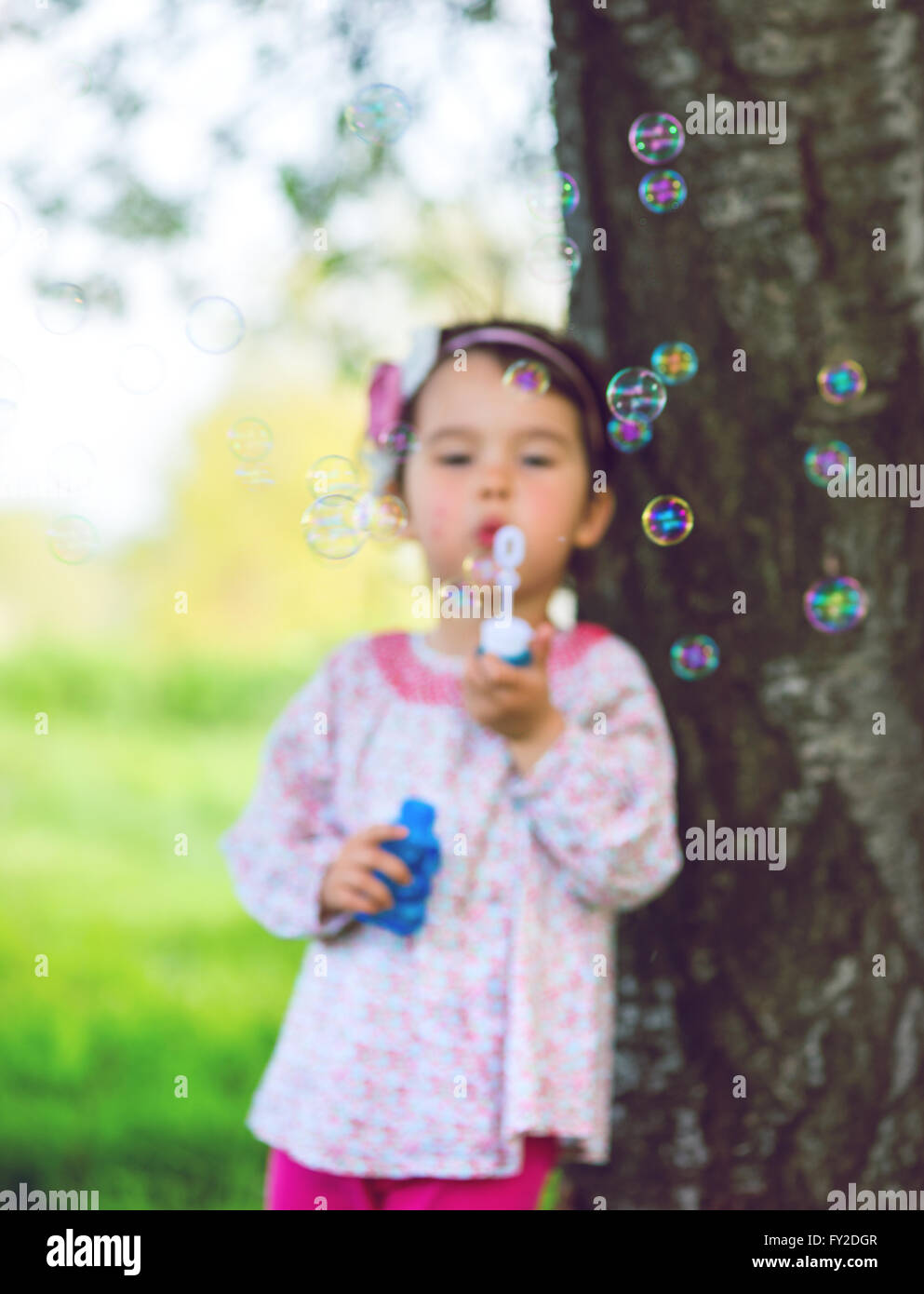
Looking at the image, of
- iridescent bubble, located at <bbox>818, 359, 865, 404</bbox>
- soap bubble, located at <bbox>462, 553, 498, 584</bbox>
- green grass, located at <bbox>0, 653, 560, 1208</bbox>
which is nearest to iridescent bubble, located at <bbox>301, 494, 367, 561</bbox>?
soap bubble, located at <bbox>462, 553, 498, 584</bbox>

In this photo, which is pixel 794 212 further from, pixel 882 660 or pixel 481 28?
pixel 481 28

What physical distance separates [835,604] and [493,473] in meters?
0.78

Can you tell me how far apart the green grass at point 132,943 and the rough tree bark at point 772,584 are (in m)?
0.69

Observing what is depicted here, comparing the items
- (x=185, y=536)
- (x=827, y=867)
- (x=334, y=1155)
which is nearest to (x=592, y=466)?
(x=827, y=867)

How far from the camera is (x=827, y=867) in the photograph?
2336 millimetres

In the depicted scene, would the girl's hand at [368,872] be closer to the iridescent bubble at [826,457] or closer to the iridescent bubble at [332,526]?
the iridescent bubble at [332,526]

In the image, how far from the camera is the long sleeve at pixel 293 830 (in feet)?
6.21

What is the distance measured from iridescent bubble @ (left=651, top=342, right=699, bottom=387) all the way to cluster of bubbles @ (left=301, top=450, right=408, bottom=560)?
57 centimetres

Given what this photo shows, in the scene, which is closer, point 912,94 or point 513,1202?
point 513,1202

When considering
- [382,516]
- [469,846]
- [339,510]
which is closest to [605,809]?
[469,846]

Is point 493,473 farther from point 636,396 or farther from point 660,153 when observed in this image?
point 660,153

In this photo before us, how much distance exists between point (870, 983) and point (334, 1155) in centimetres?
109

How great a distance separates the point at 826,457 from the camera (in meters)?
2.28

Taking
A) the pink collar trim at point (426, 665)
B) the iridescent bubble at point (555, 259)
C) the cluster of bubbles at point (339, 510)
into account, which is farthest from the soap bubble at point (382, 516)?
the iridescent bubble at point (555, 259)
